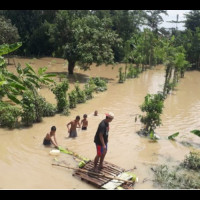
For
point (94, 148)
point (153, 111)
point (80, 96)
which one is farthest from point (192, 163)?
point (80, 96)

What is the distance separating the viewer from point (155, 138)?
10227mm

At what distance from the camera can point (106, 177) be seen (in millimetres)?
6484

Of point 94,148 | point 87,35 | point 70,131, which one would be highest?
point 87,35

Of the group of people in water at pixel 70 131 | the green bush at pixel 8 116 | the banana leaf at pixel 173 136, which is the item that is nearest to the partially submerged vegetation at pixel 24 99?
the green bush at pixel 8 116

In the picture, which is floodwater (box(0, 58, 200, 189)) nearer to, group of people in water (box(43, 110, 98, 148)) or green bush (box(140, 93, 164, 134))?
group of people in water (box(43, 110, 98, 148))

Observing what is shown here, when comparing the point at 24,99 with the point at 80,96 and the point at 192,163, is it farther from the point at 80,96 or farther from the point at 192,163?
the point at 192,163

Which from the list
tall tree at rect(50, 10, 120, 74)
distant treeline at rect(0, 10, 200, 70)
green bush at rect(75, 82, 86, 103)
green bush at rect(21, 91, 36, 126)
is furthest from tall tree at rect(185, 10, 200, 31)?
green bush at rect(21, 91, 36, 126)

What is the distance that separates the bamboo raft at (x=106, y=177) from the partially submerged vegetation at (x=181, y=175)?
3.14ft

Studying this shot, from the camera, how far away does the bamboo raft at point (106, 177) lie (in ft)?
20.8

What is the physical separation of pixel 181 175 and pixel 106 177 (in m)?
2.24

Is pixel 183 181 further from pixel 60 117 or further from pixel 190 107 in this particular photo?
pixel 190 107

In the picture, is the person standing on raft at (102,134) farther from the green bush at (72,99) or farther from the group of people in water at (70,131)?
the green bush at (72,99)

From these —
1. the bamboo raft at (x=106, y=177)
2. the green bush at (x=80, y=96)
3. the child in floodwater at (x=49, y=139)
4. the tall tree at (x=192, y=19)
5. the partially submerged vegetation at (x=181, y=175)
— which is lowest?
the partially submerged vegetation at (x=181, y=175)

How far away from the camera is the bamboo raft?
6336 millimetres
